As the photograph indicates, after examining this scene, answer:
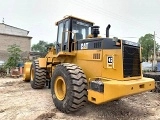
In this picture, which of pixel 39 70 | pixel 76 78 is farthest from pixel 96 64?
pixel 39 70

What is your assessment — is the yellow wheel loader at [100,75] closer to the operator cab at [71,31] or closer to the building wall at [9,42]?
the operator cab at [71,31]

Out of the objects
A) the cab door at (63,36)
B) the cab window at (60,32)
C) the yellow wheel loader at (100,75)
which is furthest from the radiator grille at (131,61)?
the cab window at (60,32)

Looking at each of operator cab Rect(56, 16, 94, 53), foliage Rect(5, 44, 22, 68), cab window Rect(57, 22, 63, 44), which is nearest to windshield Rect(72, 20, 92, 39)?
operator cab Rect(56, 16, 94, 53)

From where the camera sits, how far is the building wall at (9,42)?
2683 cm

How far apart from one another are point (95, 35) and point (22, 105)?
3.05 m

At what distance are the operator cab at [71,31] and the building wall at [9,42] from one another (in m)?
21.4

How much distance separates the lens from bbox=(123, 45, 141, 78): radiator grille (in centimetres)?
506

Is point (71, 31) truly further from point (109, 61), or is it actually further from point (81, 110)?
point (81, 110)

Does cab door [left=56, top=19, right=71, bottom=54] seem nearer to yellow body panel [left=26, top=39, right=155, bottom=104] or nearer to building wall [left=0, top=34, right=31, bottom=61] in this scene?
yellow body panel [left=26, top=39, right=155, bottom=104]

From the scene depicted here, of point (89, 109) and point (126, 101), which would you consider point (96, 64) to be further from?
point (126, 101)

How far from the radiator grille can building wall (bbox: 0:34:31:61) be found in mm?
24110

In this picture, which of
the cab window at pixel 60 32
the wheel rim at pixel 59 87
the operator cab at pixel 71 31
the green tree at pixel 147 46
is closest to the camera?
the wheel rim at pixel 59 87

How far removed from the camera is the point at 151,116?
17.4 feet

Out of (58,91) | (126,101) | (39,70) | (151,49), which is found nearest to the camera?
(58,91)
